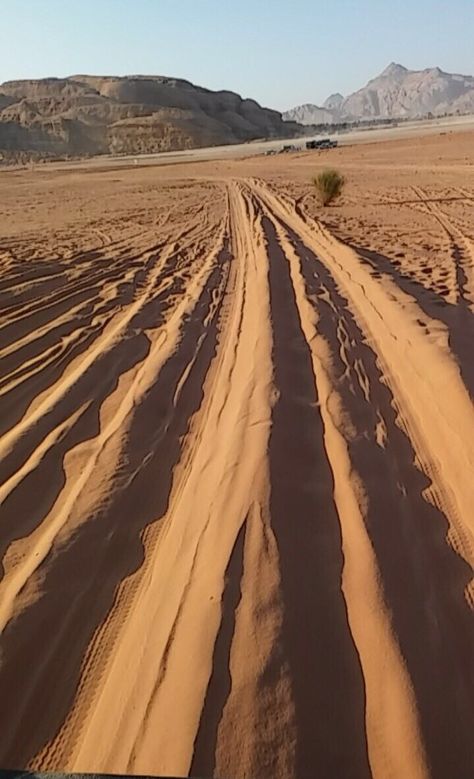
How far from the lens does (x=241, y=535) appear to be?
9.98 feet

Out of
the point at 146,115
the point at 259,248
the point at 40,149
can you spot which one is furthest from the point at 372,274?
the point at 146,115

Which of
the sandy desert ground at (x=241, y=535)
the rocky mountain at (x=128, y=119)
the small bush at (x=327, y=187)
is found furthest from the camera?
the rocky mountain at (x=128, y=119)

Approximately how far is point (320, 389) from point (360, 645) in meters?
2.44

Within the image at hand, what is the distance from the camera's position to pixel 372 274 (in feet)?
27.4

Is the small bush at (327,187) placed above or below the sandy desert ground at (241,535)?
below

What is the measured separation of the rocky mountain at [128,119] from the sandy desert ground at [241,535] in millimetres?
77742

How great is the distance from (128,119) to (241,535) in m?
98.4

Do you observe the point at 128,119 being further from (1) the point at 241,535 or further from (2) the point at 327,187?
(1) the point at 241,535

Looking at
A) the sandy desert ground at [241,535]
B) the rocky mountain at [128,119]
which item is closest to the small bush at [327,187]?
the sandy desert ground at [241,535]

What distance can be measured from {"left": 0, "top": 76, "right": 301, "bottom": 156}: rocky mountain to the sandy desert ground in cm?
7774

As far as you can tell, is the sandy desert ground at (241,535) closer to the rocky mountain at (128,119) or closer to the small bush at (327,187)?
the small bush at (327,187)

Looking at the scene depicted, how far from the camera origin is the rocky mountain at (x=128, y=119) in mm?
84188

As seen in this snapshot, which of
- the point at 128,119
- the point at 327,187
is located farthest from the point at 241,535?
the point at 128,119

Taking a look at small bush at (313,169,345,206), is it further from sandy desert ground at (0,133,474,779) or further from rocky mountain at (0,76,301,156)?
rocky mountain at (0,76,301,156)
